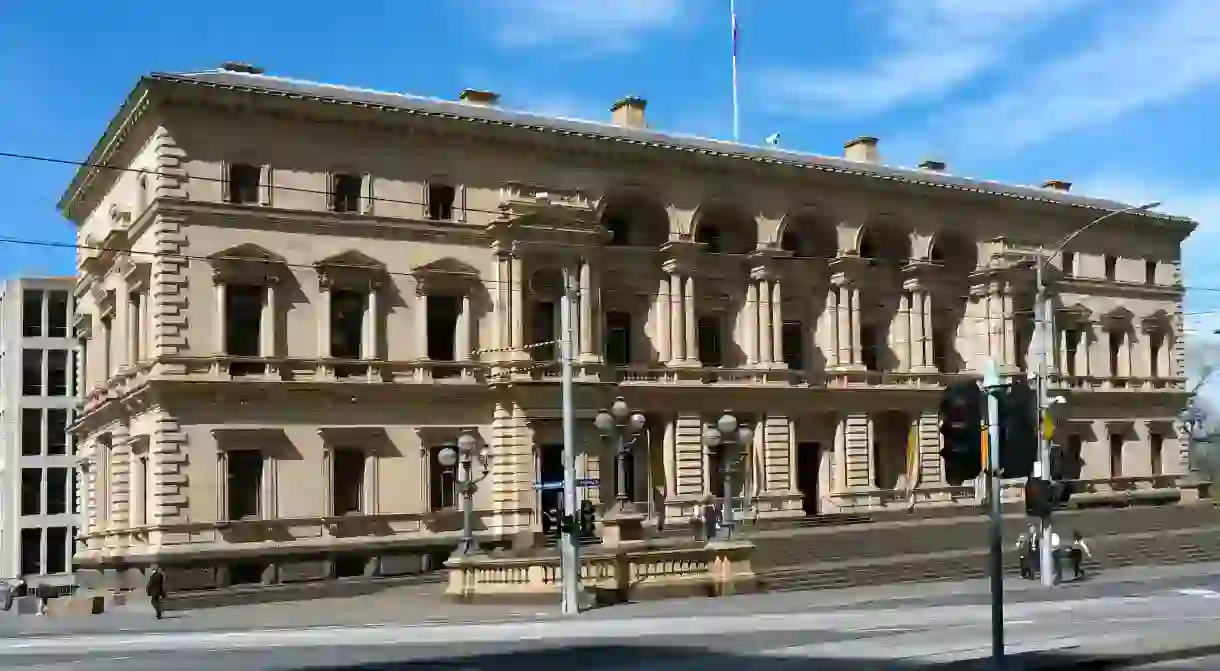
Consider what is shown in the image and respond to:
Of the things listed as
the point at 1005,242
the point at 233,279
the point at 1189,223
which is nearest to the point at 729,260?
the point at 1005,242

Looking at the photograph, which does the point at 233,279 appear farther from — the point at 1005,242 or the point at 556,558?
the point at 1005,242

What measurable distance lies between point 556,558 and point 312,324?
13370 mm

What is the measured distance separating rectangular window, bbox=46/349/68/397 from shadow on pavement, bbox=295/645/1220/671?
69391 mm

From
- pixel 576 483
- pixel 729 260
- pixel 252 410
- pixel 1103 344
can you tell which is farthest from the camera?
pixel 1103 344

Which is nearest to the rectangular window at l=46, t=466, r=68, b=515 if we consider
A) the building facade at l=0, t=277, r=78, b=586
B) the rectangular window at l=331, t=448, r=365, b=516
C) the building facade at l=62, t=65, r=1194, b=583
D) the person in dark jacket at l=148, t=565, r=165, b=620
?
the building facade at l=0, t=277, r=78, b=586

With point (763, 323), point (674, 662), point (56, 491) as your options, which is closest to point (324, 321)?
point (763, 323)

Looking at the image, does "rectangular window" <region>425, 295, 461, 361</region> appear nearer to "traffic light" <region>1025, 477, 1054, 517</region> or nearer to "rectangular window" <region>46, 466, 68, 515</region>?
"traffic light" <region>1025, 477, 1054, 517</region>

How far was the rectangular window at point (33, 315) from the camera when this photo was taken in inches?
3342

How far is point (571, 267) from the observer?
48.1 meters

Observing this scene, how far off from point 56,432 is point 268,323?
4710 cm

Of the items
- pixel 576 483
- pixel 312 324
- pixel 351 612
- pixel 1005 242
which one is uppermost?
pixel 1005 242

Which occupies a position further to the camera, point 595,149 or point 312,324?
point 595,149

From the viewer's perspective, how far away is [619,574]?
115ft

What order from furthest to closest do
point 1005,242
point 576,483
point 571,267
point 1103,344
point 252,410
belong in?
1. point 1103,344
2. point 1005,242
3. point 571,267
4. point 252,410
5. point 576,483
